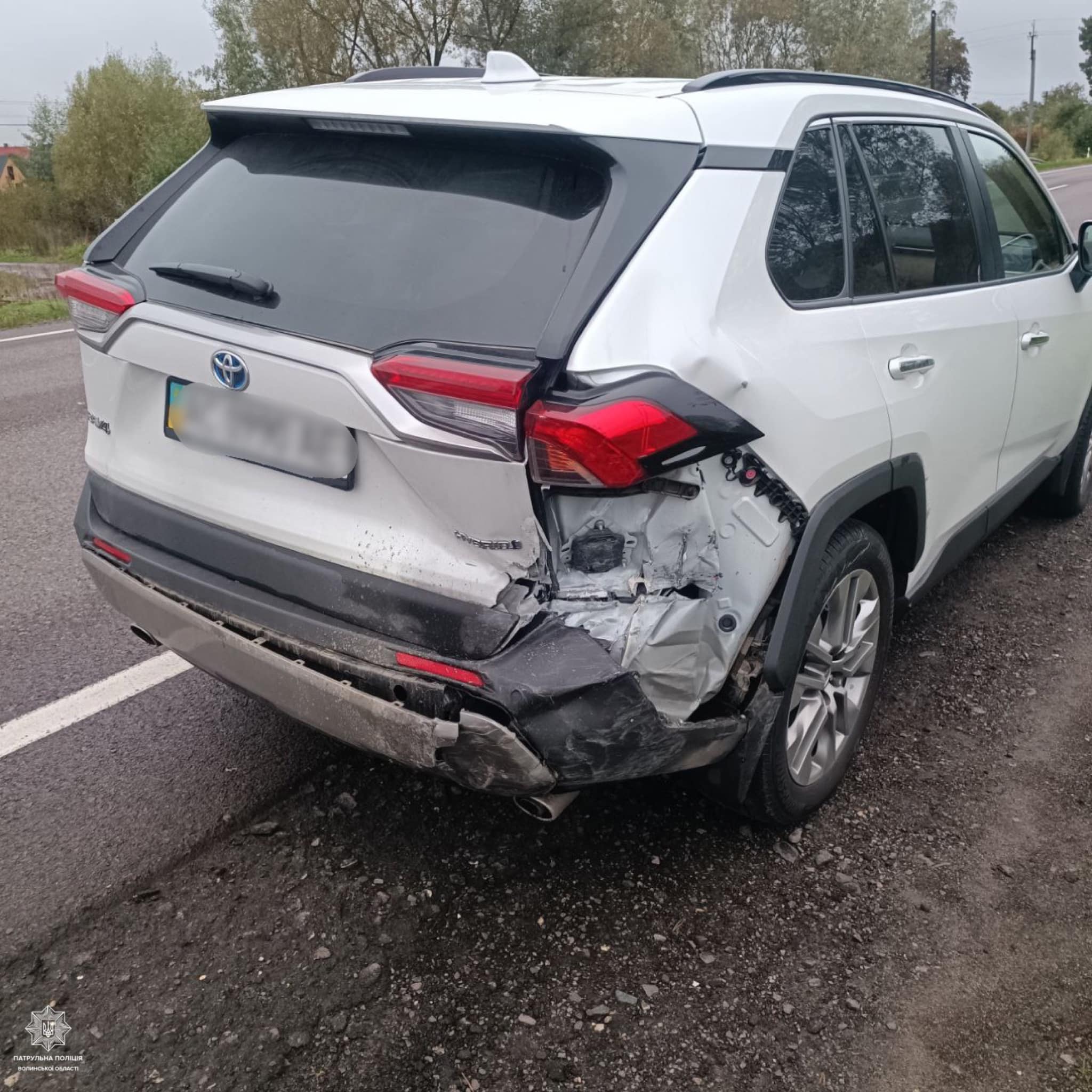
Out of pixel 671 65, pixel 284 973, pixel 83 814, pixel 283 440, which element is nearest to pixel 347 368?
pixel 283 440

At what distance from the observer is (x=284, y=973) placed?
2.42 meters

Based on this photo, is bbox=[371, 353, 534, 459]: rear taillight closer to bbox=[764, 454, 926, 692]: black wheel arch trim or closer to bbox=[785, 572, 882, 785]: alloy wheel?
bbox=[764, 454, 926, 692]: black wheel arch trim

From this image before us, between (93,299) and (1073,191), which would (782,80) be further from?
(1073,191)

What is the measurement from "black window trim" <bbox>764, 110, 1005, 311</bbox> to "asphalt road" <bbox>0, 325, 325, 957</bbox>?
1.97 metres

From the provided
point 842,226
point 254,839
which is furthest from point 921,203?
point 254,839

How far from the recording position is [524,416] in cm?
205

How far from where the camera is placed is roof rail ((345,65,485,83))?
3.06m

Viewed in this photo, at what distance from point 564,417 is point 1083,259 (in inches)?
130

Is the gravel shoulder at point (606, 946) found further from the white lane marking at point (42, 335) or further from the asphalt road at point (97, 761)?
the white lane marking at point (42, 335)

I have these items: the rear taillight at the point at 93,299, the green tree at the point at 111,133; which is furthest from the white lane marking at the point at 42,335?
the green tree at the point at 111,133

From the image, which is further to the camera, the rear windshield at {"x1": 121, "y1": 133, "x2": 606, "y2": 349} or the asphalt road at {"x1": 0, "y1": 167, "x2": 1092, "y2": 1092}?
the asphalt road at {"x1": 0, "y1": 167, "x2": 1092, "y2": 1092}

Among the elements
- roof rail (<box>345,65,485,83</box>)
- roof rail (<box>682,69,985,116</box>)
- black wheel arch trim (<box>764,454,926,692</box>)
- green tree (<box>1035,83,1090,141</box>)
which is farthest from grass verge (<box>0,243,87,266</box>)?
green tree (<box>1035,83,1090,141</box>)

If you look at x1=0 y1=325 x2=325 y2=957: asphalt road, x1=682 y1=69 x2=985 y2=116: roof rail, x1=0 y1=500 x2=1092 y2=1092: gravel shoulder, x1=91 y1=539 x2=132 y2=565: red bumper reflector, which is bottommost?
x1=0 y1=500 x2=1092 y2=1092: gravel shoulder

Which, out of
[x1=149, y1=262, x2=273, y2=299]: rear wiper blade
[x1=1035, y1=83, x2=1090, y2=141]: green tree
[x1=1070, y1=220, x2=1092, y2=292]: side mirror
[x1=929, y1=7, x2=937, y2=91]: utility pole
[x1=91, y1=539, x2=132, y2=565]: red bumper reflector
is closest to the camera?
[x1=149, y1=262, x2=273, y2=299]: rear wiper blade
